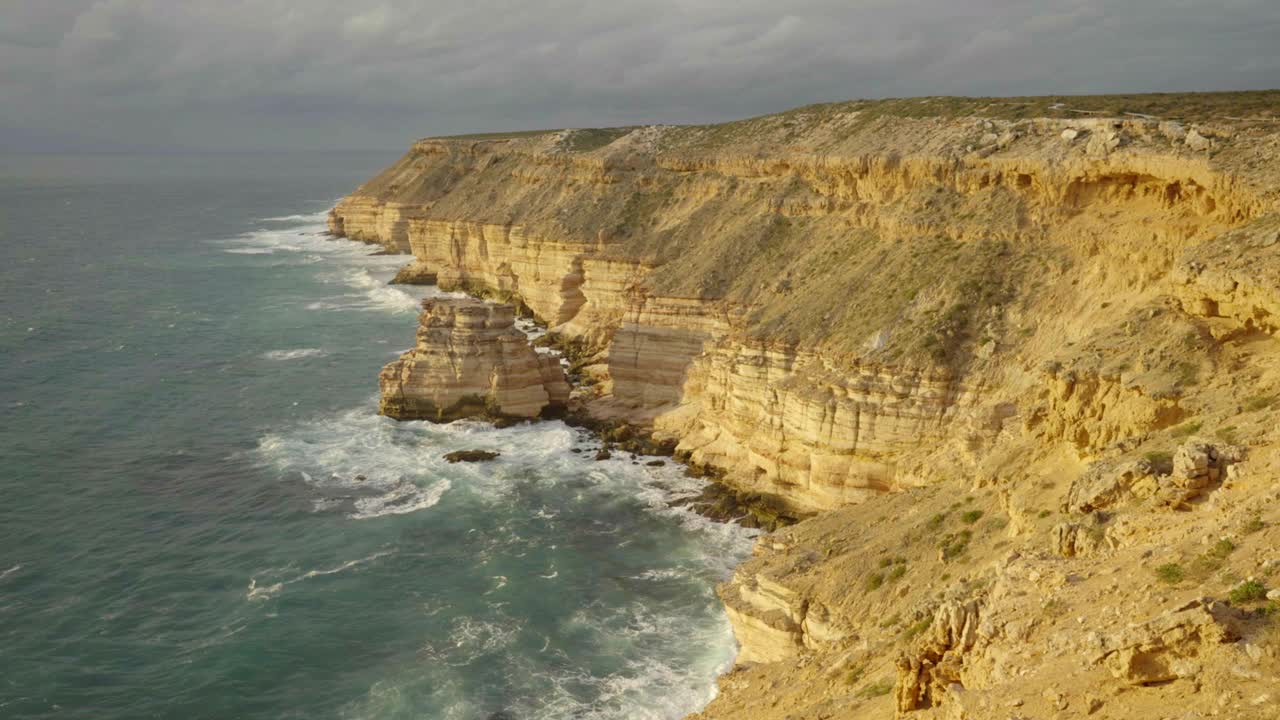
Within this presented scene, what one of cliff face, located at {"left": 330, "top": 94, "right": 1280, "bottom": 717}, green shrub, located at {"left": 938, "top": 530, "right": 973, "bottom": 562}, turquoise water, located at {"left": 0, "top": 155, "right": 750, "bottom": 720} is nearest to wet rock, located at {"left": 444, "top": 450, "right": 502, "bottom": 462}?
turquoise water, located at {"left": 0, "top": 155, "right": 750, "bottom": 720}

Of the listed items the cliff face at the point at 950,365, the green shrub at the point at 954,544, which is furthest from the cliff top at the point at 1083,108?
the green shrub at the point at 954,544

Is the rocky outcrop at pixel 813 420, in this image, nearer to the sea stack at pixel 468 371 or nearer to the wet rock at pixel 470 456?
the wet rock at pixel 470 456

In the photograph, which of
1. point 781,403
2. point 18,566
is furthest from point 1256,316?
point 18,566

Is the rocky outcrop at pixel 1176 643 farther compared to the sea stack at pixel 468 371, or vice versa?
the sea stack at pixel 468 371

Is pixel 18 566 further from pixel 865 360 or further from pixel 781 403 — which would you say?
pixel 865 360

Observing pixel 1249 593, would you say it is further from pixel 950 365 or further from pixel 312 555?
pixel 312 555

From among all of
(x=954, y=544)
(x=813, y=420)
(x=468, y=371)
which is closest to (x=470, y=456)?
(x=468, y=371)
